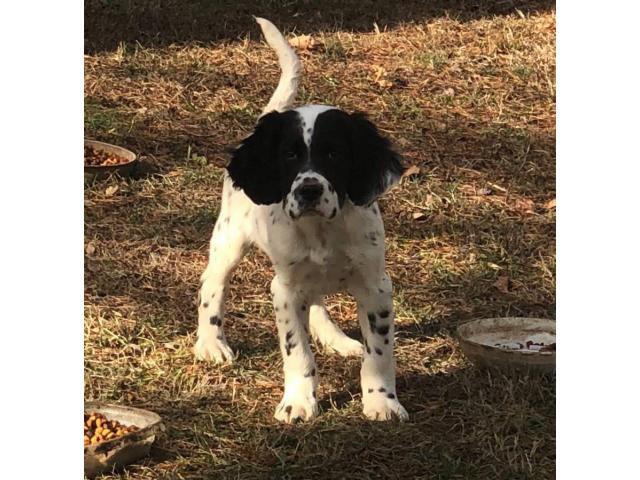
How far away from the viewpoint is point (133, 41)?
10227 millimetres

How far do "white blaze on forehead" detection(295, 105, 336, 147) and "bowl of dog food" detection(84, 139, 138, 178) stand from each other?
3300mm

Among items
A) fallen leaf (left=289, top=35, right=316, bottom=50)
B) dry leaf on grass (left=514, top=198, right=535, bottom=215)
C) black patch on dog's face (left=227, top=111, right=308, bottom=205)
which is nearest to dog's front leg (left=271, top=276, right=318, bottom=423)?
black patch on dog's face (left=227, top=111, right=308, bottom=205)

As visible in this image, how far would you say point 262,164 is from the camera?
4902mm

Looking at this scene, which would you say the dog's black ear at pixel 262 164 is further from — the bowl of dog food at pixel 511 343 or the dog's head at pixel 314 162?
the bowl of dog food at pixel 511 343

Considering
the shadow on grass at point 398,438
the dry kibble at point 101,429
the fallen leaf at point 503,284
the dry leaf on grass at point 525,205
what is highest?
the dry leaf on grass at point 525,205

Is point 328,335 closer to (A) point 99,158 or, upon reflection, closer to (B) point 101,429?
(B) point 101,429

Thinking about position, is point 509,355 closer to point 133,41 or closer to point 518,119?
point 518,119

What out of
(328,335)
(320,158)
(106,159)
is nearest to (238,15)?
(106,159)

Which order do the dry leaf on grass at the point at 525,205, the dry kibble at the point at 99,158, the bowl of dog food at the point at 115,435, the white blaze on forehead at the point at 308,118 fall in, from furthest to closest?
1. the dry kibble at the point at 99,158
2. the dry leaf on grass at the point at 525,205
3. the white blaze on forehead at the point at 308,118
4. the bowl of dog food at the point at 115,435

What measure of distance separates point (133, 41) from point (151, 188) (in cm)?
269

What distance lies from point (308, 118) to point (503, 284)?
2.20 metres

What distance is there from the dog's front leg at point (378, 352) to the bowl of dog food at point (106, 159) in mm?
3270

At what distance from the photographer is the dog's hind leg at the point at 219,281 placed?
564 cm

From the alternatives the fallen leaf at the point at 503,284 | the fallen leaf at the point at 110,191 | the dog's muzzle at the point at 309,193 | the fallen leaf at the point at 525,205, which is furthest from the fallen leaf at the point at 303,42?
the dog's muzzle at the point at 309,193
